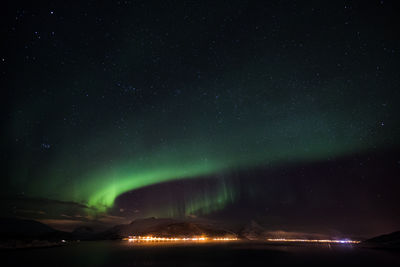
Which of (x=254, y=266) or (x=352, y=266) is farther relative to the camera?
(x=352, y=266)

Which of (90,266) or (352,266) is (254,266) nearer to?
(352,266)

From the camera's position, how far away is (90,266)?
153 ft

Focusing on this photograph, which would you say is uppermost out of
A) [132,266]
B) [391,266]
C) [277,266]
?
[132,266]

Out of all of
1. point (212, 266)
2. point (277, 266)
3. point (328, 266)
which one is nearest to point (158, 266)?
point (212, 266)

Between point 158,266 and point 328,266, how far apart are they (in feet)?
116

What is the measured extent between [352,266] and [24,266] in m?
65.9

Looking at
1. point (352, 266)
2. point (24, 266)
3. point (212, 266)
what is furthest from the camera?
point (352, 266)

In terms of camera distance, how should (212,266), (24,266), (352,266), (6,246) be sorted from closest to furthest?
1. (24,266)
2. (212,266)
3. (352,266)
4. (6,246)

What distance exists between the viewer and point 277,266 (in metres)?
51.2

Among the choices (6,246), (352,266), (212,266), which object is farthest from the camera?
(6,246)

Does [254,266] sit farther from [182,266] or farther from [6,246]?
[6,246]

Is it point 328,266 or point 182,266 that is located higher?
point 182,266

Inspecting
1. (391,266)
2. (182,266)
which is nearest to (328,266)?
(391,266)

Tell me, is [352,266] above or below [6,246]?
below
